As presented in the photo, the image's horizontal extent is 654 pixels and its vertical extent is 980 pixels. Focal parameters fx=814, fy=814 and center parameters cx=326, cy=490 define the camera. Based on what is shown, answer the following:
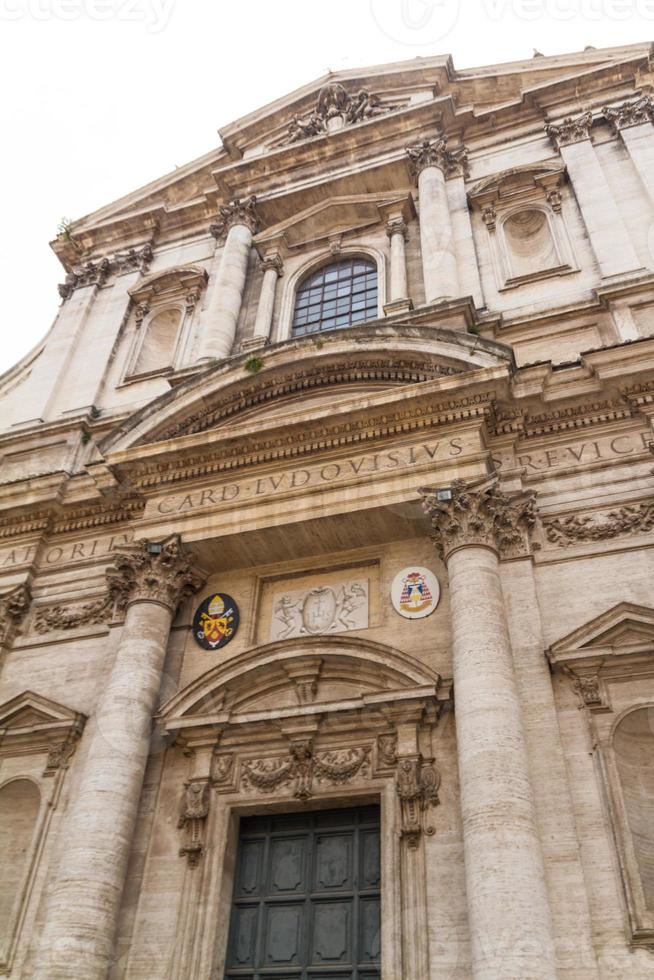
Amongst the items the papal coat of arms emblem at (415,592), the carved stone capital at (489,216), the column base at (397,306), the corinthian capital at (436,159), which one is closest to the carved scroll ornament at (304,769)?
the papal coat of arms emblem at (415,592)

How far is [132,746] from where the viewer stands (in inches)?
373

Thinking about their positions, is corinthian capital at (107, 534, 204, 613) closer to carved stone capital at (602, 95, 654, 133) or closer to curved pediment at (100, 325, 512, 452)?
curved pediment at (100, 325, 512, 452)

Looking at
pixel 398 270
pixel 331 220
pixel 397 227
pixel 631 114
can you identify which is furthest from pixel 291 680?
pixel 631 114

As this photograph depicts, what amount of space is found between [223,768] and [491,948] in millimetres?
4006

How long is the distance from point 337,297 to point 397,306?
2.10 metres

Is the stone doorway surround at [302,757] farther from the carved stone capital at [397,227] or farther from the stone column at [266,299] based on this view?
the carved stone capital at [397,227]

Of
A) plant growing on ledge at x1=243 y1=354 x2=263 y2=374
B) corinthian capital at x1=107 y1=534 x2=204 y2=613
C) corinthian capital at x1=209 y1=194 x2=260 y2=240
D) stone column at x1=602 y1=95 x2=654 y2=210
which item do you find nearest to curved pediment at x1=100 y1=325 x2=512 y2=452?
plant growing on ledge at x1=243 y1=354 x2=263 y2=374

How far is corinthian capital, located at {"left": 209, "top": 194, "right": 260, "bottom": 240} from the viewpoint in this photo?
17594 millimetres

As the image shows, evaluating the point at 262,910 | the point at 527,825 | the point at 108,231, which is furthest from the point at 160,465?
the point at 108,231

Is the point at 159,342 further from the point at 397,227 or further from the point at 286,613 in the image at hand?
the point at 286,613

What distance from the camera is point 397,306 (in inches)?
549

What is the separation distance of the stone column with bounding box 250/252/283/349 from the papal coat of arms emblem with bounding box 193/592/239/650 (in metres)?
5.38

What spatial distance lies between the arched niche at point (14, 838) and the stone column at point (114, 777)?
111cm

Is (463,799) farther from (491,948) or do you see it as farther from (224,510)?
(224,510)
